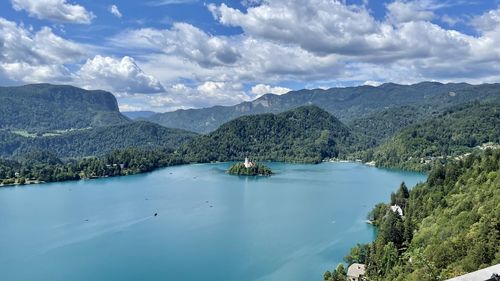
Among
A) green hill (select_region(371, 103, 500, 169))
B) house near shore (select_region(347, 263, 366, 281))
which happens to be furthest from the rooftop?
green hill (select_region(371, 103, 500, 169))

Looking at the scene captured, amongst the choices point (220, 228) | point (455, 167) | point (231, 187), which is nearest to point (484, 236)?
point (455, 167)

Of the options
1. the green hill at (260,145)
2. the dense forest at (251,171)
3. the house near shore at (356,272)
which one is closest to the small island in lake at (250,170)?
the dense forest at (251,171)

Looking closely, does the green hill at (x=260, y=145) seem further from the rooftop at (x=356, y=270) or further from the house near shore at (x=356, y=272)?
the house near shore at (x=356, y=272)

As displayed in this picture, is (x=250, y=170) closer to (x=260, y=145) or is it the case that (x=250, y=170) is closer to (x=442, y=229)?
(x=260, y=145)

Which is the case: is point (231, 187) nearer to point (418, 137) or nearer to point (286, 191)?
point (286, 191)

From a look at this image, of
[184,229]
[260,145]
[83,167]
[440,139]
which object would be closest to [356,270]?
[184,229]

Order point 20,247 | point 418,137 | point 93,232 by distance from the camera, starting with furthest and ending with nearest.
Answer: point 418,137, point 93,232, point 20,247

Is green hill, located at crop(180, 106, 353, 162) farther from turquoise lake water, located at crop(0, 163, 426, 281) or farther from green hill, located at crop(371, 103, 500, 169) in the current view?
turquoise lake water, located at crop(0, 163, 426, 281)
